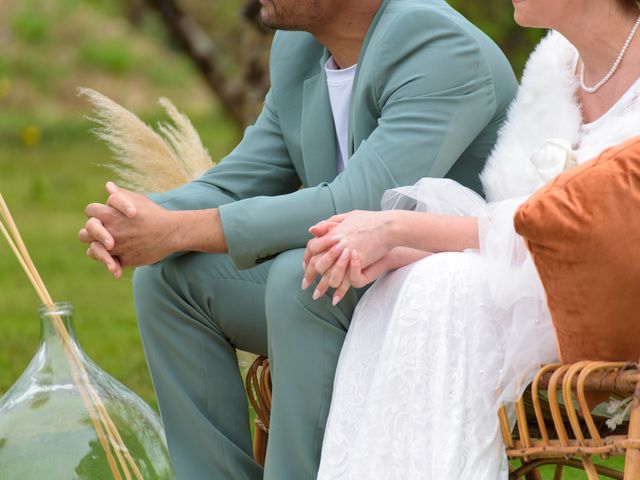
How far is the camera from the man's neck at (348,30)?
2.82 metres

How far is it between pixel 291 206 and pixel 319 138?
36 cm

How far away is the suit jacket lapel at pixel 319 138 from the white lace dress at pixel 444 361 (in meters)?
0.60

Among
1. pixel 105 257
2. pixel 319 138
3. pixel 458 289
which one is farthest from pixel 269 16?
pixel 458 289

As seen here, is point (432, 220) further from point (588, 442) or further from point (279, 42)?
point (279, 42)

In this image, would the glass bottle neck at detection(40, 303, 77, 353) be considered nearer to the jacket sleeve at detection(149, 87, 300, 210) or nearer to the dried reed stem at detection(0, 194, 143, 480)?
the dried reed stem at detection(0, 194, 143, 480)

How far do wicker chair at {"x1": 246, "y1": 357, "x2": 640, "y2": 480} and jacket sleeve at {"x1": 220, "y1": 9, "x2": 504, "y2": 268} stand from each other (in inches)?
22.6

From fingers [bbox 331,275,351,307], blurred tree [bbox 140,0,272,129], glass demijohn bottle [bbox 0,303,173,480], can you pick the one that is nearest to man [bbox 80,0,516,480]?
fingers [bbox 331,275,351,307]

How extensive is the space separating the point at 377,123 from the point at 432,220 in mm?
448

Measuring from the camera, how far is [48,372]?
251 cm

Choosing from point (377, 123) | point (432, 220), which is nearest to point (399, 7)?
point (377, 123)

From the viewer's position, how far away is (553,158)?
238 centimetres

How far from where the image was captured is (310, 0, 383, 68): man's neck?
2819mm

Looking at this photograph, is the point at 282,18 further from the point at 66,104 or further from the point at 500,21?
the point at 66,104

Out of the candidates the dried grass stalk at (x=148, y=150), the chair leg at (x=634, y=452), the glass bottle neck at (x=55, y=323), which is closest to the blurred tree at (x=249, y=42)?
the dried grass stalk at (x=148, y=150)
